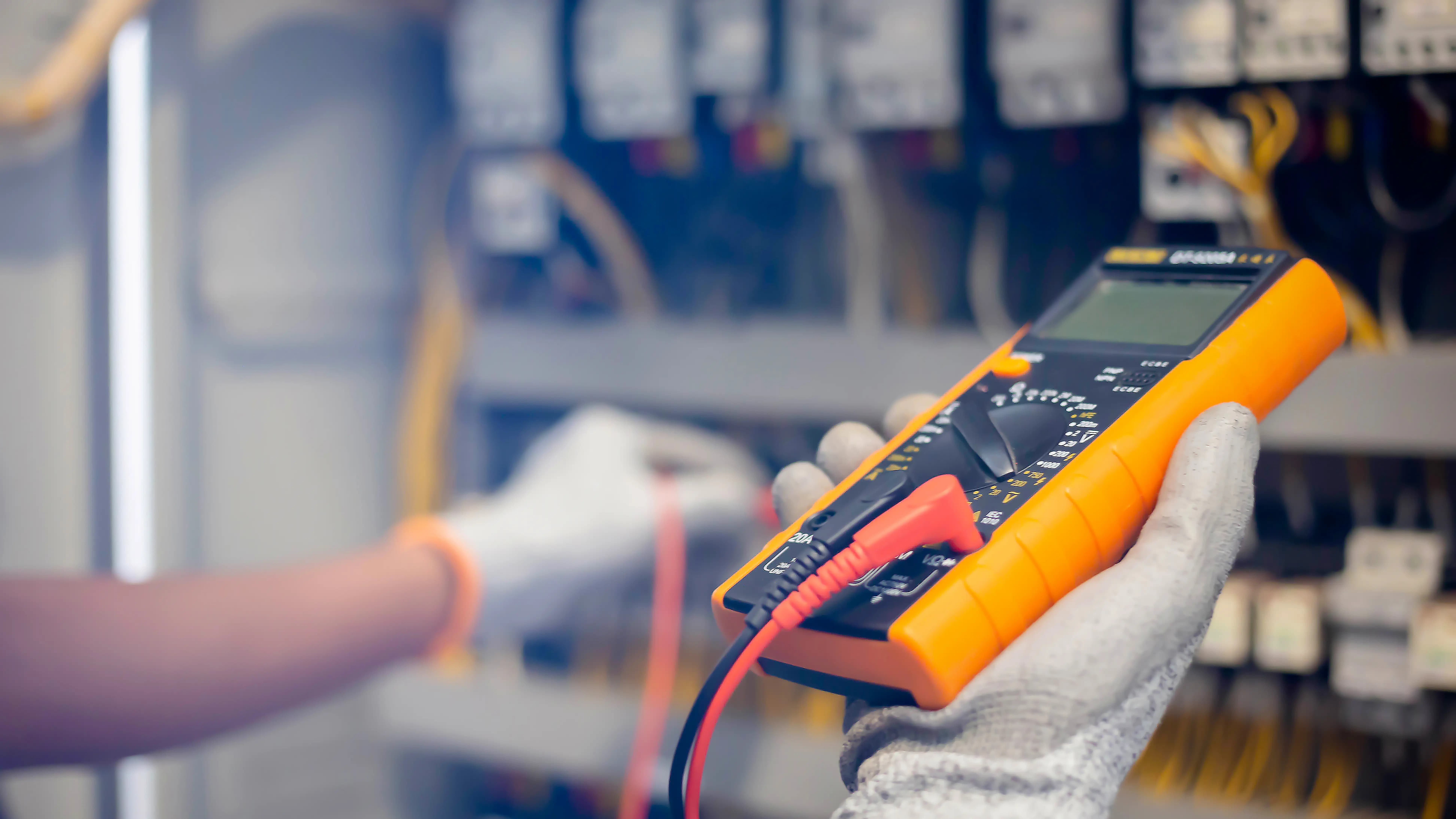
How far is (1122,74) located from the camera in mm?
748

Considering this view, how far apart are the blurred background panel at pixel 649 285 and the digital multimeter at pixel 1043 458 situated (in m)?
0.25

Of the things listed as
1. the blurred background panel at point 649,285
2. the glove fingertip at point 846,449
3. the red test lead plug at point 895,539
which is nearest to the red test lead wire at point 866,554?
the red test lead plug at point 895,539

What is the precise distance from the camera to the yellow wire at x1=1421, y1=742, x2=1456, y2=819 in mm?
739

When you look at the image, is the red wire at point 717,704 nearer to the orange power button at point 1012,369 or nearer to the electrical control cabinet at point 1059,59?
the orange power button at point 1012,369

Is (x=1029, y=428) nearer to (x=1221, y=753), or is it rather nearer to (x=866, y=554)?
(x=866, y=554)

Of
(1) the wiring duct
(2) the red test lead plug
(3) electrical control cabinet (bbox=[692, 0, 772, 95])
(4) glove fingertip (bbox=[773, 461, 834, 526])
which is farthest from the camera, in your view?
(3) electrical control cabinet (bbox=[692, 0, 772, 95])

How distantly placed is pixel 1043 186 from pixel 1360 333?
10.9 inches

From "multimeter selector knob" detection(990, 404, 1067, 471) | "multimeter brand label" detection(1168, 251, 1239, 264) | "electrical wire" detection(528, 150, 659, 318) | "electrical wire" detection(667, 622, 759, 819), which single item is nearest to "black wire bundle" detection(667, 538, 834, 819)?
"electrical wire" detection(667, 622, 759, 819)

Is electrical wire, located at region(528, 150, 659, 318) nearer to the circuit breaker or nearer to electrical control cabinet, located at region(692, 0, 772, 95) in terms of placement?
electrical control cabinet, located at region(692, 0, 772, 95)

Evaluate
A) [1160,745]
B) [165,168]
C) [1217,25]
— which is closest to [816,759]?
[1160,745]

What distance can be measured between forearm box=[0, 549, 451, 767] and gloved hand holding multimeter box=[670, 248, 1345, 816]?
441 mm

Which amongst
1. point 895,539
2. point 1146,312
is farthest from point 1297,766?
point 895,539

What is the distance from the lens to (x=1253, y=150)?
2.45ft

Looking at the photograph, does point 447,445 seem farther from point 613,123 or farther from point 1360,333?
point 1360,333
